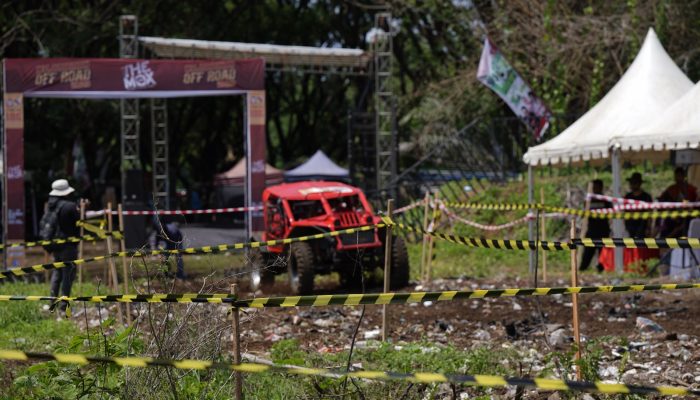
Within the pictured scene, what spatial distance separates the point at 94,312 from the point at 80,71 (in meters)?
8.07

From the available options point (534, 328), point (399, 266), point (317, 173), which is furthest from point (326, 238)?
point (317, 173)

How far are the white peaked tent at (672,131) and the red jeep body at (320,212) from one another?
3909 millimetres

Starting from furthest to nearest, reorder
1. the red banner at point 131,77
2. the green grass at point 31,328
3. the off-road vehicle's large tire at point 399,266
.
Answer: the red banner at point 131,77
the off-road vehicle's large tire at point 399,266
the green grass at point 31,328

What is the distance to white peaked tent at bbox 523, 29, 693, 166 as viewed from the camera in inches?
607

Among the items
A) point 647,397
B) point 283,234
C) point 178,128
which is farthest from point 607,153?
point 178,128

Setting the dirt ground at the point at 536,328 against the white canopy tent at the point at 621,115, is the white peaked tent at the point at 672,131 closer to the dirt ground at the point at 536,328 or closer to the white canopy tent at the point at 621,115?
the white canopy tent at the point at 621,115

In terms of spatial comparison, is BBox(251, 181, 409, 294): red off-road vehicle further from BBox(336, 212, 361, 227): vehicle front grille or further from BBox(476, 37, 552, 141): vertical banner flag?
BBox(476, 37, 552, 141): vertical banner flag

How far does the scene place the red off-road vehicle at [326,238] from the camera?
1367 cm

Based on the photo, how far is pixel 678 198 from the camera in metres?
15.8

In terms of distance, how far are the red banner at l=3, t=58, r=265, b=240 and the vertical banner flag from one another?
4846 millimetres

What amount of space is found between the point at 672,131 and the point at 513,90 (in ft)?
23.6

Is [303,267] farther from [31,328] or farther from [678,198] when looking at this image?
[678,198]

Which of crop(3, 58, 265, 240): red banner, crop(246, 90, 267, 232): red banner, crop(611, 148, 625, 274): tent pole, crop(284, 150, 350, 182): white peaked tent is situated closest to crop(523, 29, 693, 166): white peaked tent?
crop(611, 148, 625, 274): tent pole

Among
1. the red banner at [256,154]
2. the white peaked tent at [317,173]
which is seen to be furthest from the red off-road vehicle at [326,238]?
the white peaked tent at [317,173]
